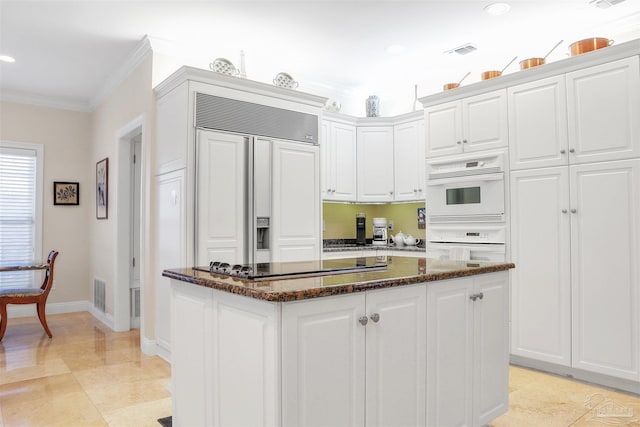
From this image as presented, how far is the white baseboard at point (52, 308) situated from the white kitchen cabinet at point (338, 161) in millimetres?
3852

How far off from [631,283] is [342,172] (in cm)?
303

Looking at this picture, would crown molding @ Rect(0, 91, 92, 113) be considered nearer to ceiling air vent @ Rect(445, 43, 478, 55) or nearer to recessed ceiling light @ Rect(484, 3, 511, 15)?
ceiling air vent @ Rect(445, 43, 478, 55)

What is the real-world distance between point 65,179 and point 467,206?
536cm

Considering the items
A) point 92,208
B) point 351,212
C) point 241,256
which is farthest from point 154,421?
point 92,208

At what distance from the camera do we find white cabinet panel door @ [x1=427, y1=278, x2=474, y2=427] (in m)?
2.01

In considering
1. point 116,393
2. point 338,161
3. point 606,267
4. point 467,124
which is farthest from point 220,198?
point 606,267

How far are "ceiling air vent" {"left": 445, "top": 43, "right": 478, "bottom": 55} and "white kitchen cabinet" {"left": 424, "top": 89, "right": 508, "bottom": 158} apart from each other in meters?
0.59

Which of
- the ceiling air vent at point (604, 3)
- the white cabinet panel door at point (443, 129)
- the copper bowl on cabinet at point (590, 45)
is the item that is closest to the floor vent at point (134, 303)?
the white cabinet panel door at point (443, 129)

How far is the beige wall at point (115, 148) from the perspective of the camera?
403 centimetres

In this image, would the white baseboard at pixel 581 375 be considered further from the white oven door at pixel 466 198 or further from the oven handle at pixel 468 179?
the oven handle at pixel 468 179

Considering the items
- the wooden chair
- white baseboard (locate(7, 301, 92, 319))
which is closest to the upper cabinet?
the wooden chair

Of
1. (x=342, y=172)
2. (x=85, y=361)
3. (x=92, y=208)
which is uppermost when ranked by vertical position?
(x=342, y=172)

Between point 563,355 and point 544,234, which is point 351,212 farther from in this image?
point 563,355

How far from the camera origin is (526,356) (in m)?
3.53
